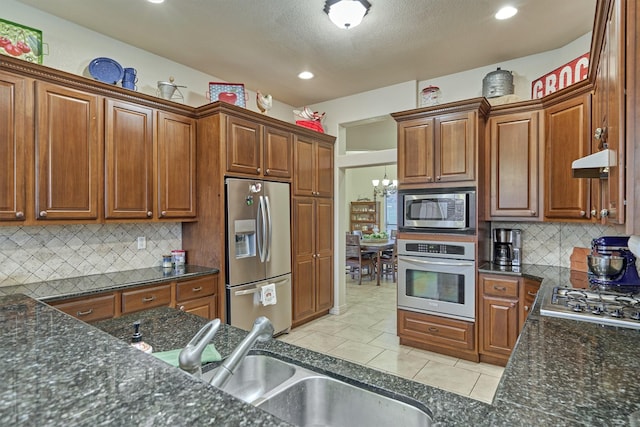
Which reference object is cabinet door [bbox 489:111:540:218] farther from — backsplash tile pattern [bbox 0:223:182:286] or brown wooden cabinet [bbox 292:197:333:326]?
backsplash tile pattern [bbox 0:223:182:286]

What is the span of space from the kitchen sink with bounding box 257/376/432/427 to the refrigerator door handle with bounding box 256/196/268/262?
2455mm

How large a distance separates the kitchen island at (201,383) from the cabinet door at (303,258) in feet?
8.06

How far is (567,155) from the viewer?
289 cm

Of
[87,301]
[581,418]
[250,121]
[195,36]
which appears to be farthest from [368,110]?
[581,418]

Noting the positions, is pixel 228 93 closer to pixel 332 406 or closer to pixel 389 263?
pixel 332 406

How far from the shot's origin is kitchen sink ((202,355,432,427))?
3.08 ft

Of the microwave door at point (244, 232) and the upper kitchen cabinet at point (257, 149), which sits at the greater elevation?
the upper kitchen cabinet at point (257, 149)

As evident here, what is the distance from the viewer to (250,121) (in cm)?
344

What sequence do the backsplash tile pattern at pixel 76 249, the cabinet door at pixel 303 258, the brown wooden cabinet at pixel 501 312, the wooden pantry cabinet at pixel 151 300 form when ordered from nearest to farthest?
the wooden pantry cabinet at pixel 151 300, the backsplash tile pattern at pixel 76 249, the brown wooden cabinet at pixel 501 312, the cabinet door at pixel 303 258

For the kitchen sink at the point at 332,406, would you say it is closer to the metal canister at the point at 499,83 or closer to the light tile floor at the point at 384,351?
the light tile floor at the point at 384,351

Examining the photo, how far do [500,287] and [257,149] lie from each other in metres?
2.69

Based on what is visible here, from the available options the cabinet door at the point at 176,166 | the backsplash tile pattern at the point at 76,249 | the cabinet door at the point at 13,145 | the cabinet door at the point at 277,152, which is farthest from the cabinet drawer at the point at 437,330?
the cabinet door at the point at 13,145

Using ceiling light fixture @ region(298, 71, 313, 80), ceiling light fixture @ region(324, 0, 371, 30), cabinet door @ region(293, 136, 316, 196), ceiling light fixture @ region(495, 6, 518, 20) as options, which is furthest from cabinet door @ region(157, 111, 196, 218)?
ceiling light fixture @ region(495, 6, 518, 20)

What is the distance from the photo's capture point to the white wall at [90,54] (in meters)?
2.58
